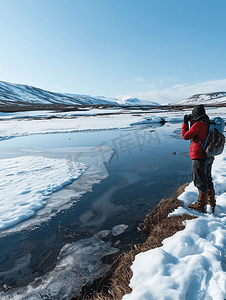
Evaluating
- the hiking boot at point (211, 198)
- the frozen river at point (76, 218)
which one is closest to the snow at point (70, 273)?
the frozen river at point (76, 218)

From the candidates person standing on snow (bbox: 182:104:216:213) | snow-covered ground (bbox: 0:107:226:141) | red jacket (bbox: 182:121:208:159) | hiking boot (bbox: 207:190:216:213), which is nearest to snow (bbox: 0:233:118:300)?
person standing on snow (bbox: 182:104:216:213)

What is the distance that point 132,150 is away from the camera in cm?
1079

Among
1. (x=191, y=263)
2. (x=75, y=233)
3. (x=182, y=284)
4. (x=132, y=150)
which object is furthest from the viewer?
(x=132, y=150)

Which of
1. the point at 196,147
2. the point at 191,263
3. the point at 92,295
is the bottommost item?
the point at 92,295

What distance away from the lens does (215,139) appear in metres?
3.12

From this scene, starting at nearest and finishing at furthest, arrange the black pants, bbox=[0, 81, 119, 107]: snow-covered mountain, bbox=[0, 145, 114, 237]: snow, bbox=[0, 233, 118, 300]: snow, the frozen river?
1. bbox=[0, 233, 118, 300]: snow
2. the frozen river
3. the black pants
4. bbox=[0, 145, 114, 237]: snow
5. bbox=[0, 81, 119, 107]: snow-covered mountain

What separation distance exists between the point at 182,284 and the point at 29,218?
150 inches

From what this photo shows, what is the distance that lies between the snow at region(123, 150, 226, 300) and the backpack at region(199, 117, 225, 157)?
137cm

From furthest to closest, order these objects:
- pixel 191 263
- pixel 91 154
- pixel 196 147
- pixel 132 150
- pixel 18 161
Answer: pixel 132 150 → pixel 91 154 → pixel 18 161 → pixel 196 147 → pixel 191 263

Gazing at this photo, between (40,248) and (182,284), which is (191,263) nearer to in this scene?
(182,284)

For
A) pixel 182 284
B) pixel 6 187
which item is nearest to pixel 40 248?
pixel 182 284

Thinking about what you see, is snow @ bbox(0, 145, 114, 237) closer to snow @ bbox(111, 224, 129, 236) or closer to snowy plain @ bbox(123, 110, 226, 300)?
snow @ bbox(111, 224, 129, 236)

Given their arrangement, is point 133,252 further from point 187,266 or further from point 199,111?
point 199,111

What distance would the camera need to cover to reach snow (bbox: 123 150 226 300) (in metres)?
1.90
